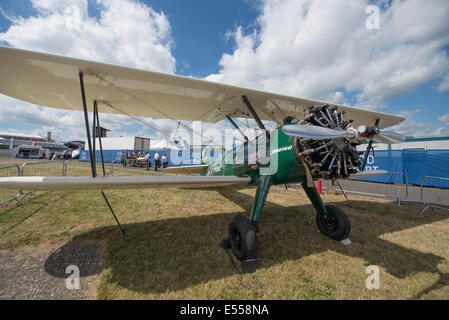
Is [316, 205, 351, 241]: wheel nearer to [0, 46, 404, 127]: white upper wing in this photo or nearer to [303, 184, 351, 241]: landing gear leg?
[303, 184, 351, 241]: landing gear leg

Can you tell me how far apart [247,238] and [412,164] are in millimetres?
12857

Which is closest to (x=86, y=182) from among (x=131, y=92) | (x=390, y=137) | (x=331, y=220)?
(x=131, y=92)

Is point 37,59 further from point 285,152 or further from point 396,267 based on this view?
point 396,267

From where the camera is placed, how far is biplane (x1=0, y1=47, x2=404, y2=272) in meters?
2.09

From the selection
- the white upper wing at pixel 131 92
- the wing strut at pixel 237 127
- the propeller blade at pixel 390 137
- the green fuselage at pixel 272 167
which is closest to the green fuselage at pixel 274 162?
the green fuselage at pixel 272 167

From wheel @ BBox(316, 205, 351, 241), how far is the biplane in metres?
0.01

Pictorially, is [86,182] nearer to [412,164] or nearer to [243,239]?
[243,239]

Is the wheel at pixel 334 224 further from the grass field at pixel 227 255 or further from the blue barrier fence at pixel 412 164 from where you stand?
the blue barrier fence at pixel 412 164

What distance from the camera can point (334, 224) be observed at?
9.99 ft

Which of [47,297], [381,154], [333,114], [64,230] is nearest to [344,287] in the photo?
[333,114]

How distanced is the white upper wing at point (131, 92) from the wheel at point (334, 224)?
2.18 meters

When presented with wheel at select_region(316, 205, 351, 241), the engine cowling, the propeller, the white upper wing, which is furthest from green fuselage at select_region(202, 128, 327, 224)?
the white upper wing

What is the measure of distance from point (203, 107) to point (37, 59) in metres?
2.61

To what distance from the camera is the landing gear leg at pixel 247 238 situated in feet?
7.24
